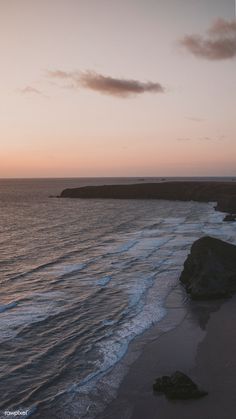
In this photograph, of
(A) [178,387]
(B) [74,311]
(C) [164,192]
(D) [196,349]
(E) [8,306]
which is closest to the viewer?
(A) [178,387]

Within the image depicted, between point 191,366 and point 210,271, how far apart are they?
8249 millimetres

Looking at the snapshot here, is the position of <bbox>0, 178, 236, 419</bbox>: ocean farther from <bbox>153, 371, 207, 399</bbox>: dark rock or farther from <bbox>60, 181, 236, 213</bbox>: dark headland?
<bbox>60, 181, 236, 213</bbox>: dark headland

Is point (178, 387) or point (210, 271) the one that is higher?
point (210, 271)

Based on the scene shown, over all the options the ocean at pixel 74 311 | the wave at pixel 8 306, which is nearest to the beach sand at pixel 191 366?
the ocean at pixel 74 311

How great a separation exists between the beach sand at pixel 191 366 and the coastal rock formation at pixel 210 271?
4.15 ft

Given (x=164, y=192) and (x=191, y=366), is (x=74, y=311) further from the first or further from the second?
(x=164, y=192)

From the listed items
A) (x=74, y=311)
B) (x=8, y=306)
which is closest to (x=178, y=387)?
(x=74, y=311)

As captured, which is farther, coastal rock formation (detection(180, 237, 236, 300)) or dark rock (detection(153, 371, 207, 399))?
coastal rock formation (detection(180, 237, 236, 300))

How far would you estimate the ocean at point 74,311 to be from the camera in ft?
38.4

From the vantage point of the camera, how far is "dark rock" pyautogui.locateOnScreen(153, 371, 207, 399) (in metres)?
11.0

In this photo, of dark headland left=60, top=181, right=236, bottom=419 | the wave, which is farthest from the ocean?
dark headland left=60, top=181, right=236, bottom=419

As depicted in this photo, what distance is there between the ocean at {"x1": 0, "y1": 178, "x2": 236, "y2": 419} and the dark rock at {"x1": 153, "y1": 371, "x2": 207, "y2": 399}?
4.08 feet

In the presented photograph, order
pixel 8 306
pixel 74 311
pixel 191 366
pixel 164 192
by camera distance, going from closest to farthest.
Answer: pixel 191 366
pixel 74 311
pixel 8 306
pixel 164 192

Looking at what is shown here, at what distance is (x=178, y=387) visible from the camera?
36.8 feet
